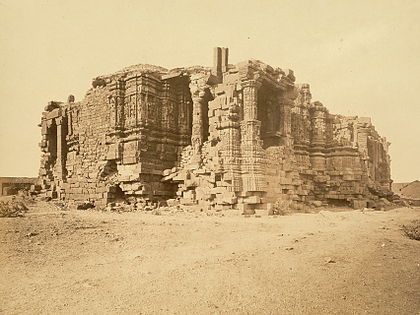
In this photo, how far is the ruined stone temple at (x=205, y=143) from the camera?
1596 centimetres

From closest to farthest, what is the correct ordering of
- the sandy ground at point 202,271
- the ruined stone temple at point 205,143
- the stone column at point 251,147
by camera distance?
the sandy ground at point 202,271 < the stone column at point 251,147 < the ruined stone temple at point 205,143

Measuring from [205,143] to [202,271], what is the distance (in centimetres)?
1167

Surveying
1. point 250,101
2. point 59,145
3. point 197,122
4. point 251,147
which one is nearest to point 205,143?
point 197,122

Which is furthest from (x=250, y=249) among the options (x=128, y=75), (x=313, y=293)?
(x=128, y=75)

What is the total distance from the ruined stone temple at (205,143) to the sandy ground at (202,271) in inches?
268

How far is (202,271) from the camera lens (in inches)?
247

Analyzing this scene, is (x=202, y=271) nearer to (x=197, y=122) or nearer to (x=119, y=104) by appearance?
(x=197, y=122)

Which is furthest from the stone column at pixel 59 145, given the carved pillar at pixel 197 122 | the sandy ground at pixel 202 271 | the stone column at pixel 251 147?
the sandy ground at pixel 202 271

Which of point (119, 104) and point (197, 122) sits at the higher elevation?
point (119, 104)

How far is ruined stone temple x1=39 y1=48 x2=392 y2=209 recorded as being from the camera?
52.4 feet

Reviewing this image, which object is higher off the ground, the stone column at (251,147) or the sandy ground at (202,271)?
the stone column at (251,147)

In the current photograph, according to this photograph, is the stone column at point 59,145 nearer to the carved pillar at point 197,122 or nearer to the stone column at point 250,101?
the carved pillar at point 197,122

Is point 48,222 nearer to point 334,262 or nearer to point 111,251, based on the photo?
point 111,251

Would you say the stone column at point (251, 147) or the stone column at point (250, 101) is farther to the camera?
the stone column at point (250, 101)
